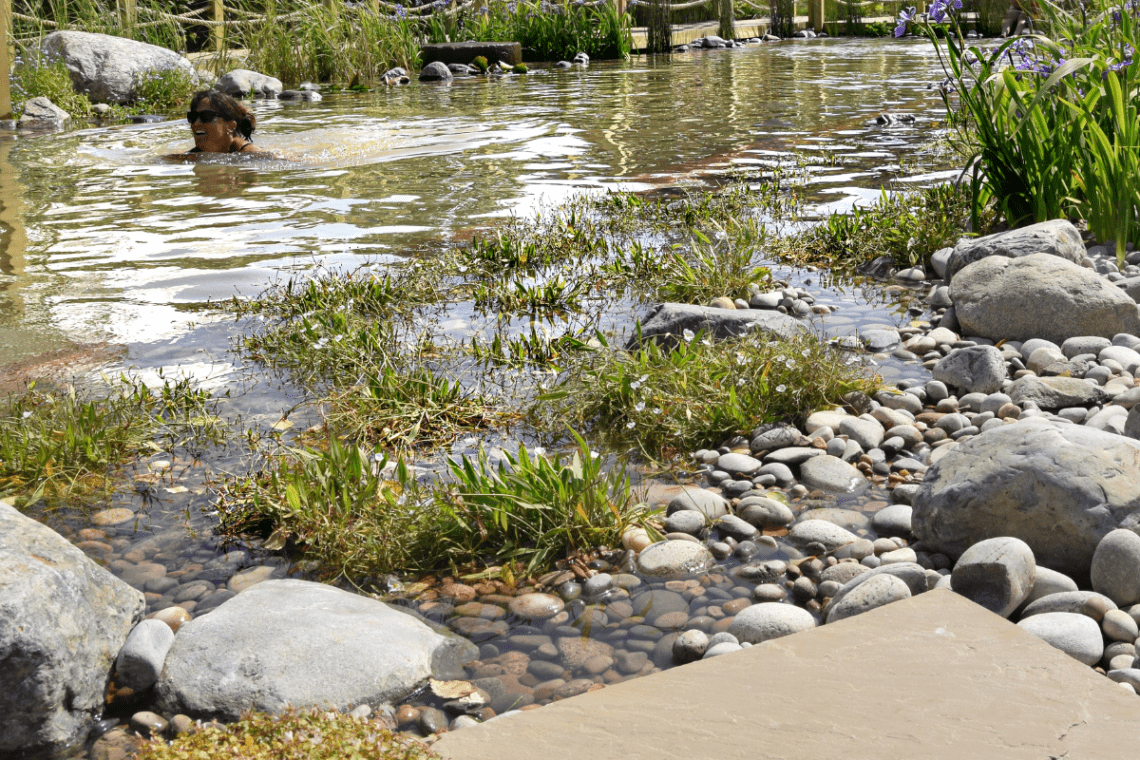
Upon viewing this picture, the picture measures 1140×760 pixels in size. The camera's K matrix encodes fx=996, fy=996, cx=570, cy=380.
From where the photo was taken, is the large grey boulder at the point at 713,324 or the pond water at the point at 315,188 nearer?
the large grey boulder at the point at 713,324

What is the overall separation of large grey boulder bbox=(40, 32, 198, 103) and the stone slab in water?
234 inches

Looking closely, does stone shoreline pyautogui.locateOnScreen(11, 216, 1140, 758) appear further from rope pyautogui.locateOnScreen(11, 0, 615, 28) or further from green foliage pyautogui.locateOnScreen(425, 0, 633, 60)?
green foliage pyautogui.locateOnScreen(425, 0, 633, 60)

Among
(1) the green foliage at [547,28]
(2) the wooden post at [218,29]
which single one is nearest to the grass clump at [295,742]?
(2) the wooden post at [218,29]

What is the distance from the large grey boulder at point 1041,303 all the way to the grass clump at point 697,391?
0.83 metres

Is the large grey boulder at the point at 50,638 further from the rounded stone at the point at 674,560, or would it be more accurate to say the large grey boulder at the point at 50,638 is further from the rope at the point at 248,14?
the rope at the point at 248,14

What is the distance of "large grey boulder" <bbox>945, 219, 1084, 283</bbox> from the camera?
15.7 feet

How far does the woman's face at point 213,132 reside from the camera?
32.6ft

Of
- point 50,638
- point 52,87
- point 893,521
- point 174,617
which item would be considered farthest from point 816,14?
point 50,638

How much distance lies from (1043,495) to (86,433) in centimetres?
311

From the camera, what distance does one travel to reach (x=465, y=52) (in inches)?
742

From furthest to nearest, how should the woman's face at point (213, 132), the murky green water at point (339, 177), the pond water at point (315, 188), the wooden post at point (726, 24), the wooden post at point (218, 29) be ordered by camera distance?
1. the wooden post at point (726, 24)
2. the wooden post at point (218, 29)
3. the woman's face at point (213, 132)
4. the murky green water at point (339, 177)
5. the pond water at point (315, 188)

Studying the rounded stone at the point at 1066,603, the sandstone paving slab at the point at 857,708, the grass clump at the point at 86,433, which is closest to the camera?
the sandstone paving slab at the point at 857,708

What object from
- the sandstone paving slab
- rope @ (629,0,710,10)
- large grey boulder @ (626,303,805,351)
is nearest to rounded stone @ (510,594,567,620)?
the sandstone paving slab

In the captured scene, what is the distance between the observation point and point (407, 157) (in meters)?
9.83
